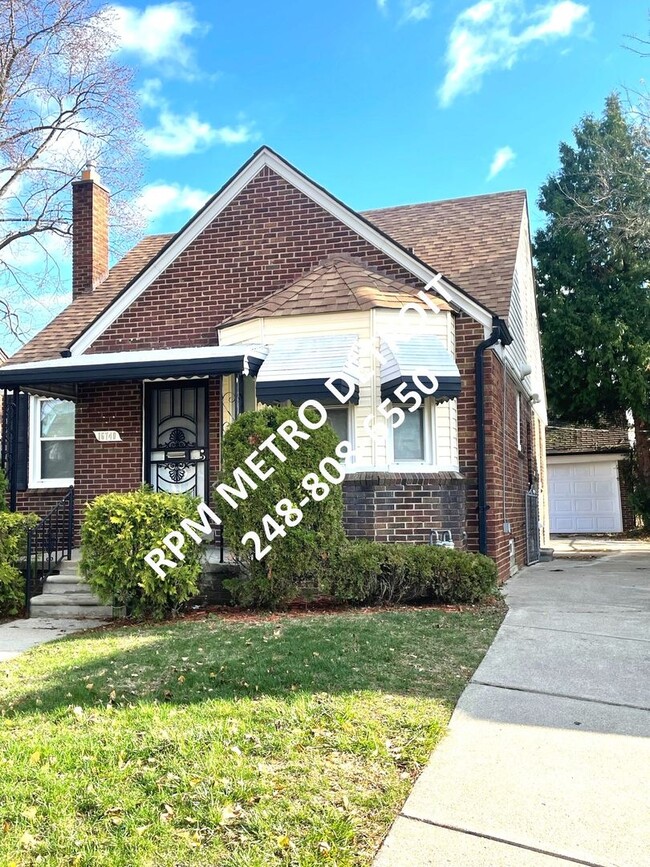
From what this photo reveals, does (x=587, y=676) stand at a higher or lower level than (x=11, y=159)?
lower

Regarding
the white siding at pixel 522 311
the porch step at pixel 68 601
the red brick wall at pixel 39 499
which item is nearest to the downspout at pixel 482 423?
the white siding at pixel 522 311

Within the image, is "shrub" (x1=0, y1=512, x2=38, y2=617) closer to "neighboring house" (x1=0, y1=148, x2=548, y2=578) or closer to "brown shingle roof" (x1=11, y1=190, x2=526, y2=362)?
"neighboring house" (x1=0, y1=148, x2=548, y2=578)

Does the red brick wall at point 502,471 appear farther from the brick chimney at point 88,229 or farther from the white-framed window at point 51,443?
the brick chimney at point 88,229

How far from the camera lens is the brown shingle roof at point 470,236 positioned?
10500mm

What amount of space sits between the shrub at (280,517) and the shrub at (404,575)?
0.74ft

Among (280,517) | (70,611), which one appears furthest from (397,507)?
(70,611)

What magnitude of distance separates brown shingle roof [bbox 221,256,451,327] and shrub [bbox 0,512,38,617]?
3.88 meters

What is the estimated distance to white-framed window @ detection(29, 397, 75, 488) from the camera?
11.7 meters

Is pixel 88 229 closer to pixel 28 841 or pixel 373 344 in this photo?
pixel 373 344

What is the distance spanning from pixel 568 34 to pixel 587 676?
10152mm

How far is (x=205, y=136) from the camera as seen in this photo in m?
13.5

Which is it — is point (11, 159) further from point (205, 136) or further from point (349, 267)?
point (349, 267)

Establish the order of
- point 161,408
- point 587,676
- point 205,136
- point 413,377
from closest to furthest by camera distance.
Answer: point 587,676
point 413,377
point 161,408
point 205,136

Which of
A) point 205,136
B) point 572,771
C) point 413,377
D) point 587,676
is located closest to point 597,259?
point 205,136
